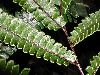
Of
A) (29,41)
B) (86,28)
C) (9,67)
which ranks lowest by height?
(9,67)

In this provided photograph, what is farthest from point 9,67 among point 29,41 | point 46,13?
point 46,13

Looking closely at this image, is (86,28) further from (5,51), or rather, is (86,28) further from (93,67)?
(5,51)

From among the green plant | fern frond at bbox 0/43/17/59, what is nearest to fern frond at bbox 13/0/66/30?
the green plant

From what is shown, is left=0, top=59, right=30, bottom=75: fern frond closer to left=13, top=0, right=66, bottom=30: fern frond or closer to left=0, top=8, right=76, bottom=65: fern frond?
left=0, top=8, right=76, bottom=65: fern frond

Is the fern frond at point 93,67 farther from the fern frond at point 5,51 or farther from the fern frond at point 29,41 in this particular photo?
the fern frond at point 5,51

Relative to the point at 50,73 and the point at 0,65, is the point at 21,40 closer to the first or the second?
the point at 0,65

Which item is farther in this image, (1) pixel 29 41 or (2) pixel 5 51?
(2) pixel 5 51

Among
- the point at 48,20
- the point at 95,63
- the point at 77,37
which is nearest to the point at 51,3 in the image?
the point at 48,20

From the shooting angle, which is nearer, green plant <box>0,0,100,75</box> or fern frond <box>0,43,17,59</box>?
green plant <box>0,0,100,75</box>
